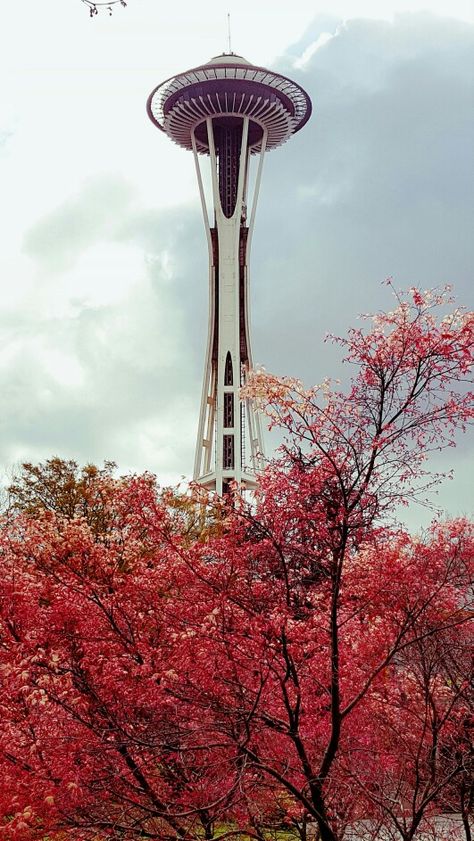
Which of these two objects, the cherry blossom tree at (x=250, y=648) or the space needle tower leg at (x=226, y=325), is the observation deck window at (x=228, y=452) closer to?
the space needle tower leg at (x=226, y=325)

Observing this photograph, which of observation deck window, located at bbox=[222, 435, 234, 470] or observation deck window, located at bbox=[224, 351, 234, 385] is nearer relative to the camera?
observation deck window, located at bbox=[222, 435, 234, 470]

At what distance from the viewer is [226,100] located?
164 ft

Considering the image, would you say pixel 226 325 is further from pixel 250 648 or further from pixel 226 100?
pixel 250 648

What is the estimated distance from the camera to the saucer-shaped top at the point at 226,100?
48969 millimetres

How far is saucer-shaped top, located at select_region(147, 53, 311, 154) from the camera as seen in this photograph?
49.0 metres

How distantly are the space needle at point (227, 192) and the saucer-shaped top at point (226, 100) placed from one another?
54 millimetres

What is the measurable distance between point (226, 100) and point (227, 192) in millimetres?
5059

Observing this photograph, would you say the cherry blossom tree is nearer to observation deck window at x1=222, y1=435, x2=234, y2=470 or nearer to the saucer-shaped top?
observation deck window at x1=222, y1=435, x2=234, y2=470

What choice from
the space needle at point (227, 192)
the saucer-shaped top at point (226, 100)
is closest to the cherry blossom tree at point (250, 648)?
the space needle at point (227, 192)

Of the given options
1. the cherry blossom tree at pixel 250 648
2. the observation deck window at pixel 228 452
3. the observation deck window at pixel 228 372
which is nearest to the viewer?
the cherry blossom tree at pixel 250 648

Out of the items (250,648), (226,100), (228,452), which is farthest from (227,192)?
(250,648)

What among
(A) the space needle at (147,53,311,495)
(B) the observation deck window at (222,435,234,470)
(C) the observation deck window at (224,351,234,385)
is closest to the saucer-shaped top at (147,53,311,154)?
(A) the space needle at (147,53,311,495)

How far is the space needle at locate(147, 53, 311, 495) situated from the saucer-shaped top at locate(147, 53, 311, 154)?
0.18 ft

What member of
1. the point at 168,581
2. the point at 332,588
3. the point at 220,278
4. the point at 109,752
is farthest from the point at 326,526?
the point at 220,278
